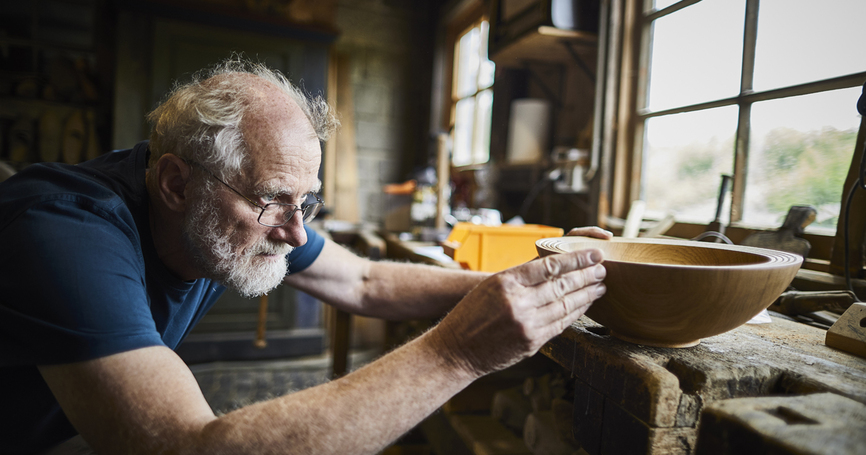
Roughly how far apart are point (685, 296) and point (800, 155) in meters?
1.07

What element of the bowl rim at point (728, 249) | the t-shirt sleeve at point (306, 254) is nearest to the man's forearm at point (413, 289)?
the t-shirt sleeve at point (306, 254)

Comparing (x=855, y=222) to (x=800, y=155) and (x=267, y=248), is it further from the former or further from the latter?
(x=267, y=248)

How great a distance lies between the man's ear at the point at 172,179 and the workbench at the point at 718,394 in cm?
89

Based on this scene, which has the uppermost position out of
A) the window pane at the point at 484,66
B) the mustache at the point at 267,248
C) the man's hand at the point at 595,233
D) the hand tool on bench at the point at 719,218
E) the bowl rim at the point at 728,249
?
the window pane at the point at 484,66

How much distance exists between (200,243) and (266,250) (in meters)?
0.14

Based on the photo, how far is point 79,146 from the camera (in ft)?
10.5

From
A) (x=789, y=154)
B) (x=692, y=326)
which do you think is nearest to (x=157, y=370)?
(x=692, y=326)

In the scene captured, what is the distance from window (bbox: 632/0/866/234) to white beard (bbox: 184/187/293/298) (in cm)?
145

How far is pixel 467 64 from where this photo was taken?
151 inches

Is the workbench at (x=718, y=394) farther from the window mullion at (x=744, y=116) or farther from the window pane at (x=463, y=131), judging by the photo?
the window pane at (x=463, y=131)

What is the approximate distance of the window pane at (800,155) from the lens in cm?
127

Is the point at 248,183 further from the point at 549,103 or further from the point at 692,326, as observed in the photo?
the point at 549,103

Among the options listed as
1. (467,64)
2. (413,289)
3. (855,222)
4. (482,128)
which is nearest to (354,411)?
(413,289)

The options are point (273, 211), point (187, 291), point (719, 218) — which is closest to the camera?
point (273, 211)
